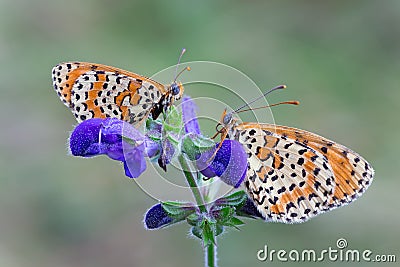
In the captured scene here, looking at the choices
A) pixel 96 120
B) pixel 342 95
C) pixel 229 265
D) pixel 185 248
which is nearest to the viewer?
pixel 96 120

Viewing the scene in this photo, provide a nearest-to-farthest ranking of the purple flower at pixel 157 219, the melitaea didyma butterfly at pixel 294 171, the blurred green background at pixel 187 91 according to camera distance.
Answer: the melitaea didyma butterfly at pixel 294 171 < the purple flower at pixel 157 219 < the blurred green background at pixel 187 91

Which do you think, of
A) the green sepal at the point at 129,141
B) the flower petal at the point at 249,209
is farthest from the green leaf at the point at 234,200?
the green sepal at the point at 129,141

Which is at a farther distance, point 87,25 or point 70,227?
point 87,25

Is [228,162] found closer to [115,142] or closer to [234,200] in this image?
[234,200]

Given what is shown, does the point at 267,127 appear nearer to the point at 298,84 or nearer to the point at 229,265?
the point at 229,265

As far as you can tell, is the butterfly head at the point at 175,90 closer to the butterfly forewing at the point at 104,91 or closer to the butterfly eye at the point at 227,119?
the butterfly forewing at the point at 104,91

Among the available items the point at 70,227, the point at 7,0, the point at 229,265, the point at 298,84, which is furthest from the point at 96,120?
the point at 7,0

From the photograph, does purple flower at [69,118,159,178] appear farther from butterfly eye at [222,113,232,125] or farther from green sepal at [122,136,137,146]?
butterfly eye at [222,113,232,125]

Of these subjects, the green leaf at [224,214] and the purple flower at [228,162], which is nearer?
the purple flower at [228,162]
